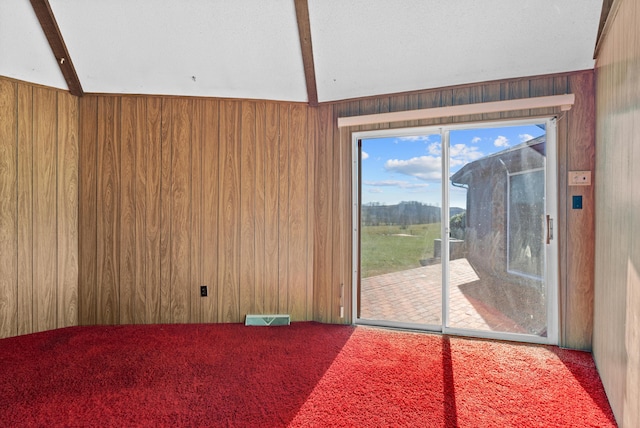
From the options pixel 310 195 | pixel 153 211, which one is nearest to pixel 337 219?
pixel 310 195

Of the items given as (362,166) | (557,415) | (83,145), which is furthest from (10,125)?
(557,415)

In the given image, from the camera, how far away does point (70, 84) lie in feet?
10.2

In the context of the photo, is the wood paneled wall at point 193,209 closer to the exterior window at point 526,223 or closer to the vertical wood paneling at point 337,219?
the vertical wood paneling at point 337,219

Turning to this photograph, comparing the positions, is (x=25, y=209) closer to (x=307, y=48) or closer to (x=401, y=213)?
(x=307, y=48)

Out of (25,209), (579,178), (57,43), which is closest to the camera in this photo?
(579,178)

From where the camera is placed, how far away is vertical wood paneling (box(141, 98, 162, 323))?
130 inches

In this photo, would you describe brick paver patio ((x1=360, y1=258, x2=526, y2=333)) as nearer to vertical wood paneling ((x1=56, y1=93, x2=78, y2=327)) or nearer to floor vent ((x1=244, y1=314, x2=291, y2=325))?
floor vent ((x1=244, y1=314, x2=291, y2=325))

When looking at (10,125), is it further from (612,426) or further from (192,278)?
(612,426)

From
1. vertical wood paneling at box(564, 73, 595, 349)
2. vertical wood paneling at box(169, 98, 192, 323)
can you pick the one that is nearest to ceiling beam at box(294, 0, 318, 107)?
vertical wood paneling at box(169, 98, 192, 323)

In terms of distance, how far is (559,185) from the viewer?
2.67m

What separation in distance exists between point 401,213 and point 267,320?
1696 mm

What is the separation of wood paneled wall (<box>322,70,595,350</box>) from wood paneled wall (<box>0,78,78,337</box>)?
2450 millimetres

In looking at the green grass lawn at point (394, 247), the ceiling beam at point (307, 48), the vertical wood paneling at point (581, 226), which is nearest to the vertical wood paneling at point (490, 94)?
the vertical wood paneling at point (581, 226)

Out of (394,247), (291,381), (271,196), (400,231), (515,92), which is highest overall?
(515,92)
